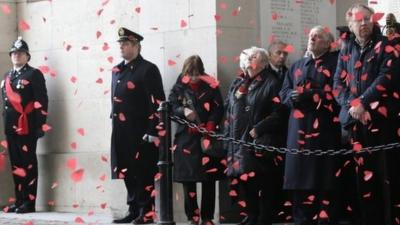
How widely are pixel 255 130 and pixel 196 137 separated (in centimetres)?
99

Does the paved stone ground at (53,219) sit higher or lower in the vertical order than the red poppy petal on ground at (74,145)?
lower

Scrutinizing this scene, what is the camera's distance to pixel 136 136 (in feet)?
40.8

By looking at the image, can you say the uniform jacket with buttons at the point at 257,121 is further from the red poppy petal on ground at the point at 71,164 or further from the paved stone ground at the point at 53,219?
the red poppy petal on ground at the point at 71,164

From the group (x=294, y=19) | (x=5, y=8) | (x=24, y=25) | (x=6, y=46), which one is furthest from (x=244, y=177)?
(x=5, y=8)

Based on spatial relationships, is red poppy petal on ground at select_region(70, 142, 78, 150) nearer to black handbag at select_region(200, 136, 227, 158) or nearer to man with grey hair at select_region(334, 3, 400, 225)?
black handbag at select_region(200, 136, 227, 158)

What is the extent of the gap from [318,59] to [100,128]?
4190 mm

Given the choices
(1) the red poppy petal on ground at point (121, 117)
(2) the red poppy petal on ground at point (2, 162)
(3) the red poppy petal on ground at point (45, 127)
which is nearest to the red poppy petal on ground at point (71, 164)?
(3) the red poppy petal on ground at point (45, 127)

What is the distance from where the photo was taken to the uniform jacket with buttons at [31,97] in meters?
14.2

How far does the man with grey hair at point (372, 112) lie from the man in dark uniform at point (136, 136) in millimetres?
3112

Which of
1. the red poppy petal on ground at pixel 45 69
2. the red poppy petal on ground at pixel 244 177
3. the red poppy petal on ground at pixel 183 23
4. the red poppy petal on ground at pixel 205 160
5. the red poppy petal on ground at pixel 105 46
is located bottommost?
the red poppy petal on ground at pixel 244 177

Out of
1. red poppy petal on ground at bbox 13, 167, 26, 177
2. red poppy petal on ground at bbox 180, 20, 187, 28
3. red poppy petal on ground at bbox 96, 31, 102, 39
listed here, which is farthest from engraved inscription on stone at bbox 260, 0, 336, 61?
red poppy petal on ground at bbox 13, 167, 26, 177

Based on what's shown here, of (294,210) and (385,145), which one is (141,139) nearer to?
(294,210)

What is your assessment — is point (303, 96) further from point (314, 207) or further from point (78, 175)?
point (78, 175)

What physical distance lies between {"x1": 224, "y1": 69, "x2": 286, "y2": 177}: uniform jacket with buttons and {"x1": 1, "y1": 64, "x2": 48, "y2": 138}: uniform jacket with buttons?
3.81 m
